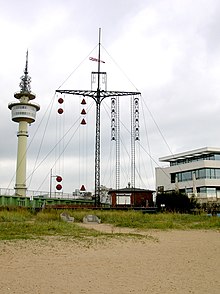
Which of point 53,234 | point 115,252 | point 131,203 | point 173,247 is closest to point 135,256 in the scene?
point 115,252

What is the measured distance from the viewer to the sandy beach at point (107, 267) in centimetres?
802

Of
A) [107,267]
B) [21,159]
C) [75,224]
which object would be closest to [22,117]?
[21,159]

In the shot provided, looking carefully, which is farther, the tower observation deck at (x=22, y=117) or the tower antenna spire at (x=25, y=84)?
the tower antenna spire at (x=25, y=84)

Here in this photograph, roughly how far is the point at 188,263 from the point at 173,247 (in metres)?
3.88

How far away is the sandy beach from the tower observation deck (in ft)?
157

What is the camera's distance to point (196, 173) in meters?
68.4

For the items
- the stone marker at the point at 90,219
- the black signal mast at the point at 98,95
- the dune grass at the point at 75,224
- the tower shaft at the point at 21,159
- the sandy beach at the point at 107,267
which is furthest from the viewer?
the tower shaft at the point at 21,159

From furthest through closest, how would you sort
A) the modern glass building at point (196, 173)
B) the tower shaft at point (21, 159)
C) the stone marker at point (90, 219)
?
the modern glass building at point (196, 173) → the tower shaft at point (21, 159) → the stone marker at point (90, 219)

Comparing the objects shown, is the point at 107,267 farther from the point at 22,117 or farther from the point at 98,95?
the point at 22,117

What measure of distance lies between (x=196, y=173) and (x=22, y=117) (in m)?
32.1

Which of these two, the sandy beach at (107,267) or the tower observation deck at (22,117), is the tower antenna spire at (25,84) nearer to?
the tower observation deck at (22,117)

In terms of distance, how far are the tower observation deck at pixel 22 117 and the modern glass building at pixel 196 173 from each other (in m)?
25.6

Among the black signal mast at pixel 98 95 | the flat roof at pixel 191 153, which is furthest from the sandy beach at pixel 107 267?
the flat roof at pixel 191 153

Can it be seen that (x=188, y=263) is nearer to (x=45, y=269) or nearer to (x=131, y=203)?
(x=45, y=269)
